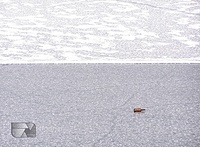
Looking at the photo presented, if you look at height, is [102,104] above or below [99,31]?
above

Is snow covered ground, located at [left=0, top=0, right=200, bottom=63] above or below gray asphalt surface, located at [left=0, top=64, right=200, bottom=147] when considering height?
below

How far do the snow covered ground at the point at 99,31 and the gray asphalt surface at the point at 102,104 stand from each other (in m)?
0.56

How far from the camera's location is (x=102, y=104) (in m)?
6.95

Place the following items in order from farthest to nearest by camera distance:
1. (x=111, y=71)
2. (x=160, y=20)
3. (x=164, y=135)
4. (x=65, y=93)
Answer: (x=160, y=20)
(x=111, y=71)
(x=65, y=93)
(x=164, y=135)

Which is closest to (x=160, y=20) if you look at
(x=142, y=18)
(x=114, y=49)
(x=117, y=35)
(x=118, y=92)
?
(x=142, y=18)

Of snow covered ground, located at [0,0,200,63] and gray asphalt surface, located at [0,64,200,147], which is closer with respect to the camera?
gray asphalt surface, located at [0,64,200,147]

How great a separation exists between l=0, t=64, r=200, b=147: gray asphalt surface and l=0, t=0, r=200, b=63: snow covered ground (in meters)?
0.56

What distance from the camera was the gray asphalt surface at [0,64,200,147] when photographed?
19.2ft

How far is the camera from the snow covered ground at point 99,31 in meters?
9.08

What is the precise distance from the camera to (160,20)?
11.7 metres

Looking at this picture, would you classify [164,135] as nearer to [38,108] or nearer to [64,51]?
[38,108]

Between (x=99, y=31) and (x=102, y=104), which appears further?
(x=99, y=31)

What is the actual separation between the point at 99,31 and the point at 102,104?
391cm

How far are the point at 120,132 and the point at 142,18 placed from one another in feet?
20.2
